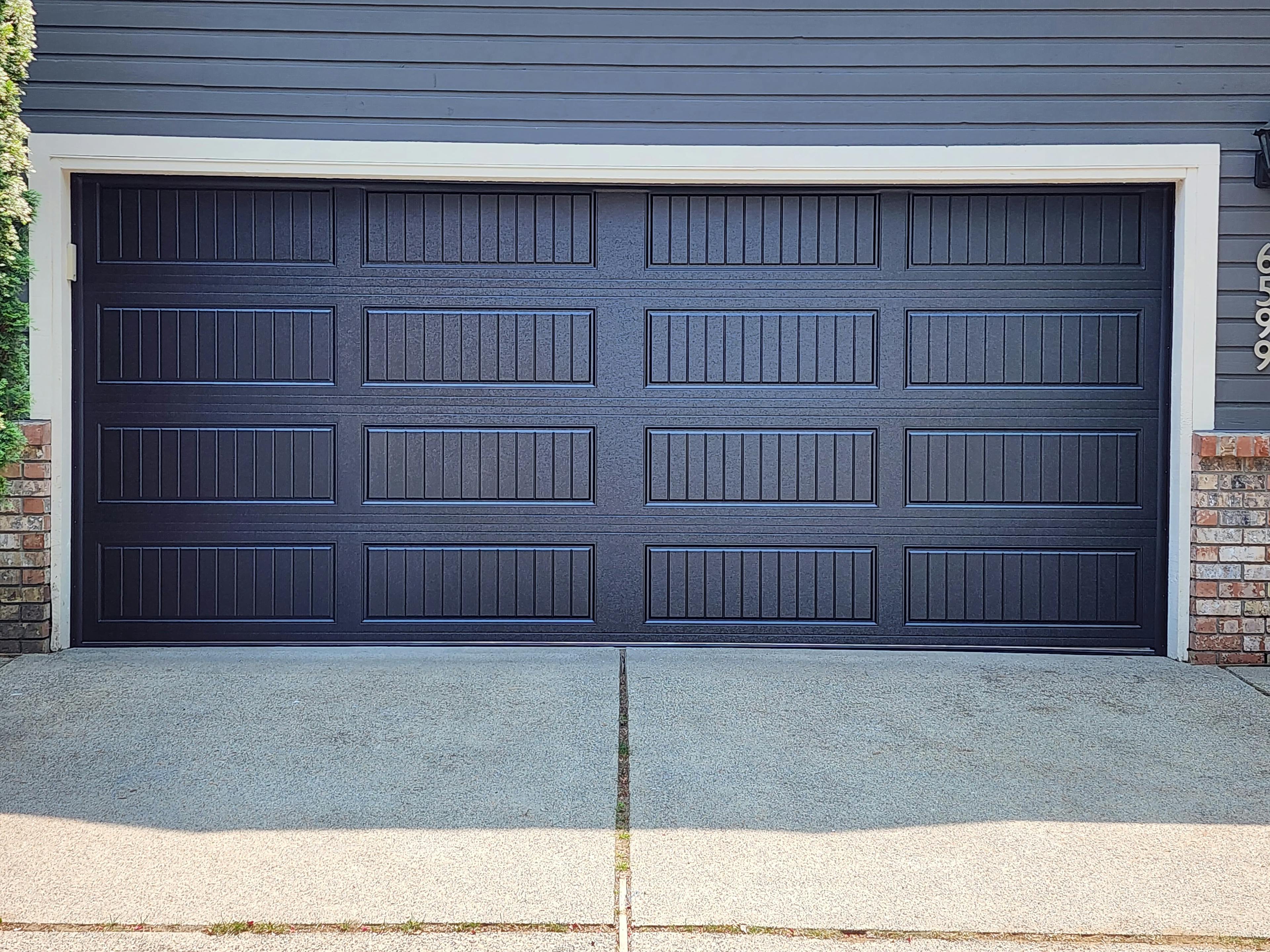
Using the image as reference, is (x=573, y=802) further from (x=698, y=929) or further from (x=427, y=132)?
(x=427, y=132)

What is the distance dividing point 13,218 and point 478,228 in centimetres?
178

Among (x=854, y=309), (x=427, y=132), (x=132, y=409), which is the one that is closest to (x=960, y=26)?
(x=854, y=309)

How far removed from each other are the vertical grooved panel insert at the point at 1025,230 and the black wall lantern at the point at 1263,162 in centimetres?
45

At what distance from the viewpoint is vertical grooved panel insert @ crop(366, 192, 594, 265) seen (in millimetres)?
4508

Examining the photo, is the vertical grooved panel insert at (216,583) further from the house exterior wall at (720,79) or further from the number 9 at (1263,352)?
the number 9 at (1263,352)

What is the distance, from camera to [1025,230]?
449cm

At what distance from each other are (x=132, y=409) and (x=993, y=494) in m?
3.82

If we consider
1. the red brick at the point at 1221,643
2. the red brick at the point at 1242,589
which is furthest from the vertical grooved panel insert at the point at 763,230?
the red brick at the point at 1221,643

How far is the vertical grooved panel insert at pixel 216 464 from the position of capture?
14.8ft

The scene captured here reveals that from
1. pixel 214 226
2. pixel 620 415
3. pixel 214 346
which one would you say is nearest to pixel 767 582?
pixel 620 415

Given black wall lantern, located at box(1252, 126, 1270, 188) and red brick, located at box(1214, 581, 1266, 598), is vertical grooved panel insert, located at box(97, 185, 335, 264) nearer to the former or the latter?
black wall lantern, located at box(1252, 126, 1270, 188)

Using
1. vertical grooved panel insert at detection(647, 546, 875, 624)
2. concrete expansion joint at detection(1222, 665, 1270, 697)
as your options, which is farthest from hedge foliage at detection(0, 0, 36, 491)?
concrete expansion joint at detection(1222, 665, 1270, 697)

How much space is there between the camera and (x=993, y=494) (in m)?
4.54

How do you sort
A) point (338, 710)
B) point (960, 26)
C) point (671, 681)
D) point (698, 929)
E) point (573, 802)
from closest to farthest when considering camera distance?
1. point (698, 929)
2. point (573, 802)
3. point (338, 710)
4. point (671, 681)
5. point (960, 26)
